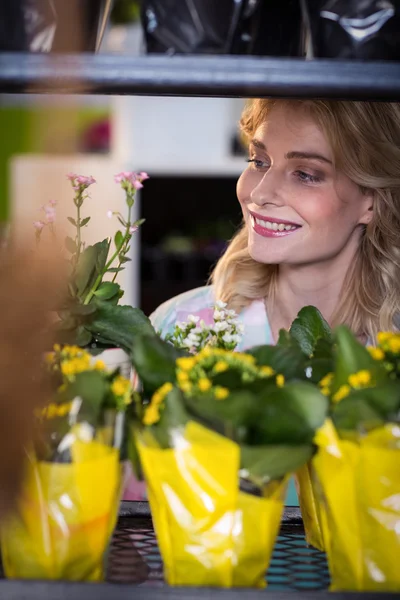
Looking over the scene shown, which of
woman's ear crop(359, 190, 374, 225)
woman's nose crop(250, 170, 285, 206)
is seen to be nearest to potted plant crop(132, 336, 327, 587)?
woman's nose crop(250, 170, 285, 206)

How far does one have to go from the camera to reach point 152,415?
0.70 metres

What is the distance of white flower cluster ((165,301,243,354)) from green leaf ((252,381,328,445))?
286 mm

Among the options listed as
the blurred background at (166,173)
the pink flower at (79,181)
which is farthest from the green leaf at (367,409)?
the blurred background at (166,173)

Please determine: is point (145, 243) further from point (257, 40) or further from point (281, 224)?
point (257, 40)

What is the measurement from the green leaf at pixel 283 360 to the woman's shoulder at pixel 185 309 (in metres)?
1.05

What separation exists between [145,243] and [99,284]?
371 cm

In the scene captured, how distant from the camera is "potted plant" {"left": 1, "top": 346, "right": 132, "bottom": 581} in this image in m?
0.69

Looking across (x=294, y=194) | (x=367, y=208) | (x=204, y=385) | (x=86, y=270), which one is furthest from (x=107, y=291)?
(x=367, y=208)

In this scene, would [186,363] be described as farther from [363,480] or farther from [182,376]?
[363,480]

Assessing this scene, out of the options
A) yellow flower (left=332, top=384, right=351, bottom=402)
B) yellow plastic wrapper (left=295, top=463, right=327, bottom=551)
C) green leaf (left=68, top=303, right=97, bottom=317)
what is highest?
yellow flower (left=332, top=384, right=351, bottom=402)

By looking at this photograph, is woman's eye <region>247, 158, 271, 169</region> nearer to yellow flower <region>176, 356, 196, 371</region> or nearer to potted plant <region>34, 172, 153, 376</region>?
potted plant <region>34, 172, 153, 376</region>

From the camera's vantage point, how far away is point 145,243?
4723 mm

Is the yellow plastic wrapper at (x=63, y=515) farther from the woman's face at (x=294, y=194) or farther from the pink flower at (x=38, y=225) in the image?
the woman's face at (x=294, y=194)

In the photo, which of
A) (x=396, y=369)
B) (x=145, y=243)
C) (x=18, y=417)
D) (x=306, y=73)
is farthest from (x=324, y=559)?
(x=145, y=243)
